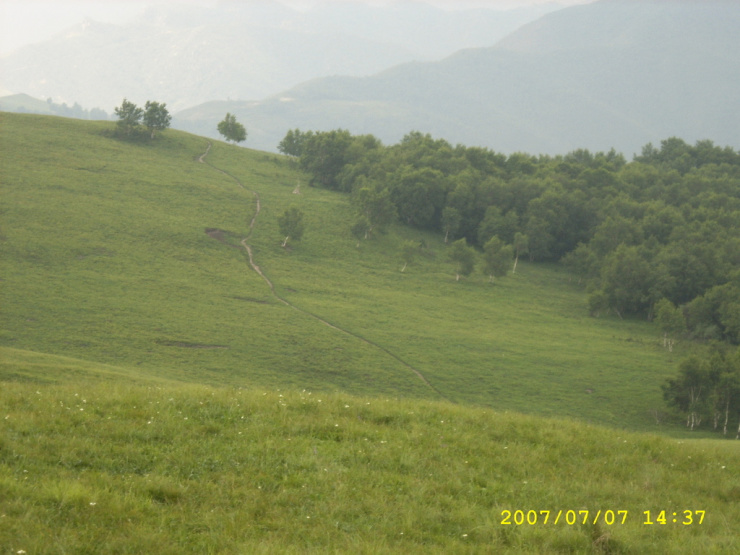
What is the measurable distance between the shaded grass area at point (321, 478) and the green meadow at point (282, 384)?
0.05 meters

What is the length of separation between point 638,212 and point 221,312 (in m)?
85.1

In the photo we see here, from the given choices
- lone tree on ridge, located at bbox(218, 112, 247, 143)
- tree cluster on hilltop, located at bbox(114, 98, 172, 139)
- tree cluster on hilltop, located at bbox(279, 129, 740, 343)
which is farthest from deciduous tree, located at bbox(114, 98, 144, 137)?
tree cluster on hilltop, located at bbox(279, 129, 740, 343)

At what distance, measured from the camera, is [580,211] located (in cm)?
11562

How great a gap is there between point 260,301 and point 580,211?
74.0 m

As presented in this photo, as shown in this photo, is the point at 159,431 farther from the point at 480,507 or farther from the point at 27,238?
the point at 27,238

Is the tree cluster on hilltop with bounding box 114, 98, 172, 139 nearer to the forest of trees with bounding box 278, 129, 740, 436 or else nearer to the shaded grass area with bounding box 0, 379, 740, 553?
the forest of trees with bounding box 278, 129, 740, 436

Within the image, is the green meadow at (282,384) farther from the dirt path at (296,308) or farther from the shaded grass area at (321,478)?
the dirt path at (296,308)

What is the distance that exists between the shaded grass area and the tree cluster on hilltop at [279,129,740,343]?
7127 centimetres

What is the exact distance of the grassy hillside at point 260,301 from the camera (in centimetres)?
4969

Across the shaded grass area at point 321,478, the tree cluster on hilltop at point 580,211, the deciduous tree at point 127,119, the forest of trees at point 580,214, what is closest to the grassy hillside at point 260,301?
the forest of trees at point 580,214

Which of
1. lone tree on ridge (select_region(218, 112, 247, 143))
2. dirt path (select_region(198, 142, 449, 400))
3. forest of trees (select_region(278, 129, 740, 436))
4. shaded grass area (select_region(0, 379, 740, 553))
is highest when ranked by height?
lone tree on ridge (select_region(218, 112, 247, 143))

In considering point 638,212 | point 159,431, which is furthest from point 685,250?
point 159,431

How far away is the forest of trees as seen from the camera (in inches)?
3366
